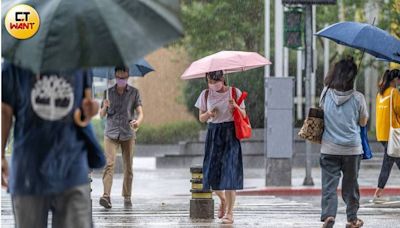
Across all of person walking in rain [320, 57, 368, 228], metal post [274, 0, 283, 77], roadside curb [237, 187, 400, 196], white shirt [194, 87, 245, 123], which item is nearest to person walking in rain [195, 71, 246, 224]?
white shirt [194, 87, 245, 123]

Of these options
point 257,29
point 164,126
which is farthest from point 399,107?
point 164,126

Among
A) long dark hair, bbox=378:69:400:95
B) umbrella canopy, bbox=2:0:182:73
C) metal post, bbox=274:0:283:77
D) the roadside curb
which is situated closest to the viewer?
umbrella canopy, bbox=2:0:182:73

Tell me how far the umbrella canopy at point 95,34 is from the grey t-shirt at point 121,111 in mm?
7805

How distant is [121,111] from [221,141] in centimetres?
247

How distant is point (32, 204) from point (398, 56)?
20.0ft

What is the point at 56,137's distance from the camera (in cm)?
608

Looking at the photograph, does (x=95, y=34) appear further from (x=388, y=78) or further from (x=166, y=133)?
(x=166, y=133)

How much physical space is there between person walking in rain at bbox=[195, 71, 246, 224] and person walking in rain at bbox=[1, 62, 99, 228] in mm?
5706

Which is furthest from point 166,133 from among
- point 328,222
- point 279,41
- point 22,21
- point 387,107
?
point 22,21

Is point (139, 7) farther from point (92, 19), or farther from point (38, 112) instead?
point (38, 112)

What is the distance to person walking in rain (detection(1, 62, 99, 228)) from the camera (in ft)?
19.9

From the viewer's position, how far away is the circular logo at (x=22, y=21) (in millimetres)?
6718


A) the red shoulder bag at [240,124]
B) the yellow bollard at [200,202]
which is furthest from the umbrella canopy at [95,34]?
the yellow bollard at [200,202]

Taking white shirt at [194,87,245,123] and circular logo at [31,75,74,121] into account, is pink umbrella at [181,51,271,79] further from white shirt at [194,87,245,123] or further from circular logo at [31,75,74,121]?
circular logo at [31,75,74,121]
